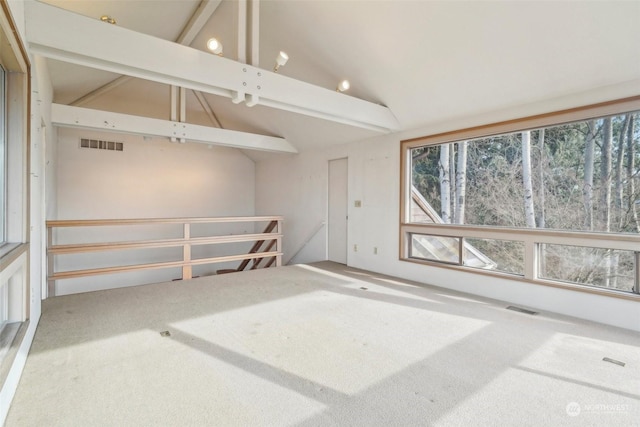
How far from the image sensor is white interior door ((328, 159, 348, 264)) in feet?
19.6

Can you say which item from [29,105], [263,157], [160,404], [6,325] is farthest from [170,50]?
[263,157]

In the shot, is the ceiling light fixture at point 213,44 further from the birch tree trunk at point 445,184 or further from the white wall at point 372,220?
the birch tree trunk at point 445,184

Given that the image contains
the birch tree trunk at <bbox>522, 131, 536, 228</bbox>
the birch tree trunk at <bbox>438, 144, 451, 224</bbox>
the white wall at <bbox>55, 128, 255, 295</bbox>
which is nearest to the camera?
the birch tree trunk at <bbox>522, 131, 536, 228</bbox>

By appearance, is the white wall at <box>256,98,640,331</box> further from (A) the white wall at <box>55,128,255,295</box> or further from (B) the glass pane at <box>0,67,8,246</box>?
(B) the glass pane at <box>0,67,8,246</box>

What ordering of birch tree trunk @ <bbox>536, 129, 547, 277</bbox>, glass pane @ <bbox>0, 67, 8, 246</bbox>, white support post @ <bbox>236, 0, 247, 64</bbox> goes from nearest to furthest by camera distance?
1. glass pane @ <bbox>0, 67, 8, 246</bbox>
2. white support post @ <bbox>236, 0, 247, 64</bbox>
3. birch tree trunk @ <bbox>536, 129, 547, 277</bbox>

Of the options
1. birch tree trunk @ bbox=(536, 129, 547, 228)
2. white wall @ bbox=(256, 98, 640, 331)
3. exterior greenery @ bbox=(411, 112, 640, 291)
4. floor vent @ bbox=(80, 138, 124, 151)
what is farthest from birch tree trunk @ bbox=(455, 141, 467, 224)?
floor vent @ bbox=(80, 138, 124, 151)

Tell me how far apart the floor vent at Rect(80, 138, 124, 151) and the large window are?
5927mm

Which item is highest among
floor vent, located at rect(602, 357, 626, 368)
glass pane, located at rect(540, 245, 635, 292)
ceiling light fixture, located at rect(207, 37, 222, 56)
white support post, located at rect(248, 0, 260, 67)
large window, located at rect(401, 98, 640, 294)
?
white support post, located at rect(248, 0, 260, 67)

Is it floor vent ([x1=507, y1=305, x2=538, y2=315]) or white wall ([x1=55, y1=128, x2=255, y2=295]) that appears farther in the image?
white wall ([x1=55, y1=128, x2=255, y2=295])

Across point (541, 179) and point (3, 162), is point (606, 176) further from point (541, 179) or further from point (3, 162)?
point (3, 162)

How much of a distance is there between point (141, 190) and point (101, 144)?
46.1 inches

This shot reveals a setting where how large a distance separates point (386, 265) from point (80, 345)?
3993mm
